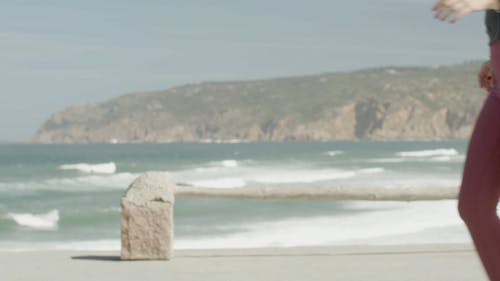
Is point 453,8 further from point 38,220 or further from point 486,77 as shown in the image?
point 38,220

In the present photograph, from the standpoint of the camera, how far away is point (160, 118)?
501 ft

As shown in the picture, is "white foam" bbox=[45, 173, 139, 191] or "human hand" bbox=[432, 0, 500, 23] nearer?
"human hand" bbox=[432, 0, 500, 23]

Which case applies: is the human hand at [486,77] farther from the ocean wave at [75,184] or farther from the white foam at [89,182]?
the white foam at [89,182]

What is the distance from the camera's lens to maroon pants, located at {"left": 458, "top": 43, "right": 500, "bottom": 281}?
2.89 m

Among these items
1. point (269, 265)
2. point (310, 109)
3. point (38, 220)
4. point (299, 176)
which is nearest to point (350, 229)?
point (38, 220)

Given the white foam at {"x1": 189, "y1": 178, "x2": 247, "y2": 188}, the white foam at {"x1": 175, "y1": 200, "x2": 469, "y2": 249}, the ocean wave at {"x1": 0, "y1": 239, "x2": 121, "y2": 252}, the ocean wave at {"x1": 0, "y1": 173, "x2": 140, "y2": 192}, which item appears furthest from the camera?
the white foam at {"x1": 189, "y1": 178, "x2": 247, "y2": 188}

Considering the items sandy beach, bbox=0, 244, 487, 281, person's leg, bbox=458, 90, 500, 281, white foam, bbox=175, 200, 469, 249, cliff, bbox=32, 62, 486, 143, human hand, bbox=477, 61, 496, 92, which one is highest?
cliff, bbox=32, 62, 486, 143

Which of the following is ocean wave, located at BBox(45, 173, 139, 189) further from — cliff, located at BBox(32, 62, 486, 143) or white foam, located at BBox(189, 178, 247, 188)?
cliff, located at BBox(32, 62, 486, 143)

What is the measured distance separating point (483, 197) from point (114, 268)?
4116 mm

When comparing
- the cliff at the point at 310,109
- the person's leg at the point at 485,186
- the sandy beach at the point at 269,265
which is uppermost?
the cliff at the point at 310,109

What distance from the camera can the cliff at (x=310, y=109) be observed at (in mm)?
129875

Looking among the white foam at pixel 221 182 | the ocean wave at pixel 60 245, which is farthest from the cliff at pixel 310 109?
the ocean wave at pixel 60 245

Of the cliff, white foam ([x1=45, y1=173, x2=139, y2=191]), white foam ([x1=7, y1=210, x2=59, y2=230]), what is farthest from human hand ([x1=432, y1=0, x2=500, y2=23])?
the cliff

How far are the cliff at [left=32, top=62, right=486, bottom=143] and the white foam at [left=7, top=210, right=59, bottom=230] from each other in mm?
103896
